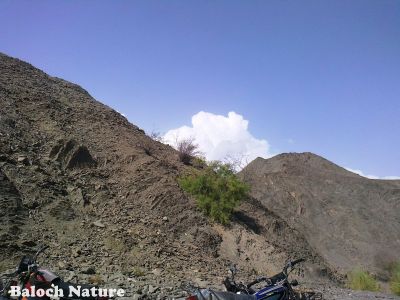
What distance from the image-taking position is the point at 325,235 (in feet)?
124

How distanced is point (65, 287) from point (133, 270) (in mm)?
7144

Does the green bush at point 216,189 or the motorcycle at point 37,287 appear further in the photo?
the green bush at point 216,189

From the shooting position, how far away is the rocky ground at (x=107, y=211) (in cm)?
1273

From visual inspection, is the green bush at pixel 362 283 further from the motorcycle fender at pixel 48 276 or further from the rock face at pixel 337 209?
the motorcycle fender at pixel 48 276

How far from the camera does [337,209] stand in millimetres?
41562

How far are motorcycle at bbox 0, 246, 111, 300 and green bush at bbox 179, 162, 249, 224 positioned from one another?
1292cm

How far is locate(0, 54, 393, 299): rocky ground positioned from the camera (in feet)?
41.8

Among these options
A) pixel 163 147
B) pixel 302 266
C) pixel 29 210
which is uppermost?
pixel 163 147

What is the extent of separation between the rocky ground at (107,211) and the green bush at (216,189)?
55 cm

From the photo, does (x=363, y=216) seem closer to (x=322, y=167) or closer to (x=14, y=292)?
(x=322, y=167)

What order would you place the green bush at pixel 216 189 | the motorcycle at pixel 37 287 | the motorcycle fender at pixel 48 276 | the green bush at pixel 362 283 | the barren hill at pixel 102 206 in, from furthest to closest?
the green bush at pixel 362 283 → the green bush at pixel 216 189 → the barren hill at pixel 102 206 → the motorcycle fender at pixel 48 276 → the motorcycle at pixel 37 287

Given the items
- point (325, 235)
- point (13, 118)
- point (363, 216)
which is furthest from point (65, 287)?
point (363, 216)

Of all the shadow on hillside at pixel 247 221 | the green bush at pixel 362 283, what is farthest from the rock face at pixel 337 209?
the shadow on hillside at pixel 247 221

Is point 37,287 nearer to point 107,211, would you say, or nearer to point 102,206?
point 107,211
